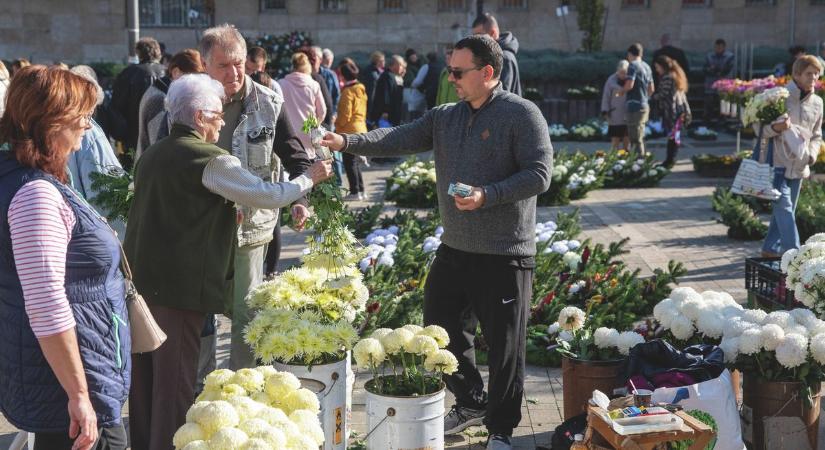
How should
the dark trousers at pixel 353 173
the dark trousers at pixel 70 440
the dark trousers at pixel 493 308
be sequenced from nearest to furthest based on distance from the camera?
1. the dark trousers at pixel 70 440
2. the dark trousers at pixel 493 308
3. the dark trousers at pixel 353 173

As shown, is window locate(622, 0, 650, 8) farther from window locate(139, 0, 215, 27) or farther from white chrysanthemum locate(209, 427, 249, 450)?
white chrysanthemum locate(209, 427, 249, 450)

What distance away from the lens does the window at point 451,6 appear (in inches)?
1099

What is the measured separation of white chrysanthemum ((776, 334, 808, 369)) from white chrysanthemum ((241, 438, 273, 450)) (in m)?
2.73

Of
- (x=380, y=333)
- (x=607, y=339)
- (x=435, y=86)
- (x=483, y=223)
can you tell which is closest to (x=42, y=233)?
(x=380, y=333)

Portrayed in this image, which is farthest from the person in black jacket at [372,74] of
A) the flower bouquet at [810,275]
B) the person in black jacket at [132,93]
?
the flower bouquet at [810,275]

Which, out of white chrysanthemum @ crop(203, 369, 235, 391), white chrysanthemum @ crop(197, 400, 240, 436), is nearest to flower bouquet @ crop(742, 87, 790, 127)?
white chrysanthemum @ crop(203, 369, 235, 391)

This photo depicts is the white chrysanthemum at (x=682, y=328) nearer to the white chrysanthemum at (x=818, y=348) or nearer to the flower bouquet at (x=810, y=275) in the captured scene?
the white chrysanthemum at (x=818, y=348)

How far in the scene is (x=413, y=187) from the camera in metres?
12.4

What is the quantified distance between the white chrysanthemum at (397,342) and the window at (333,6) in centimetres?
2432

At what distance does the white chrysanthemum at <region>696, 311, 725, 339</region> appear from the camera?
516 centimetres

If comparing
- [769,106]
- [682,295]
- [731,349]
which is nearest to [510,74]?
[769,106]

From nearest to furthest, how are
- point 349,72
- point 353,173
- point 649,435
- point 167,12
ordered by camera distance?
point 649,435 → point 353,173 → point 349,72 → point 167,12

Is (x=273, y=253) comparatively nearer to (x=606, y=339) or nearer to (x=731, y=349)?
(x=606, y=339)

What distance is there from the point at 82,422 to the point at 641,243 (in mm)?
7926
